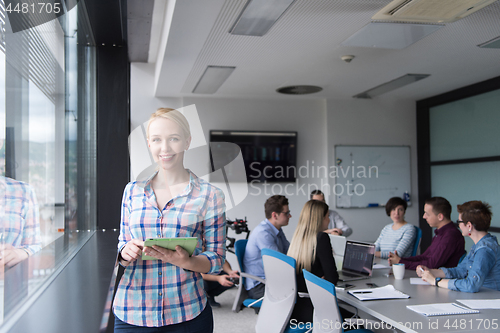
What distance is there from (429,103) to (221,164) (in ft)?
11.3

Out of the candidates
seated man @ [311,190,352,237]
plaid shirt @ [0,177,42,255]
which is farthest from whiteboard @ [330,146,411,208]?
plaid shirt @ [0,177,42,255]

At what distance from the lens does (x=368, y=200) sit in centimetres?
627

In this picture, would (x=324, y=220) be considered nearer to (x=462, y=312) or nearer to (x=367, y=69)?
(x=462, y=312)

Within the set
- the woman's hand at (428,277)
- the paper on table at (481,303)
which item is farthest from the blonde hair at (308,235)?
the paper on table at (481,303)

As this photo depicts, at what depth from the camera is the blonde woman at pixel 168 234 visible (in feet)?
4.81

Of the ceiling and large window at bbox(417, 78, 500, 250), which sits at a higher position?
the ceiling

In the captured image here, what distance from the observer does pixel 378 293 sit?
262cm

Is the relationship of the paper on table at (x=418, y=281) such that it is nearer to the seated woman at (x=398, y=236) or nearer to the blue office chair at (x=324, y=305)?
the blue office chair at (x=324, y=305)

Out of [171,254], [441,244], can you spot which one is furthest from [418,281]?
[171,254]

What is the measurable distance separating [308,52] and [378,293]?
2345mm

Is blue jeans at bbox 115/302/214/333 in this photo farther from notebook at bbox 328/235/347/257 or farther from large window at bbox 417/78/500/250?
large window at bbox 417/78/500/250

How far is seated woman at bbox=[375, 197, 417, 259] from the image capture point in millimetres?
4133

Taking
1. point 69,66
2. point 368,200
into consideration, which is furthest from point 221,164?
point 69,66

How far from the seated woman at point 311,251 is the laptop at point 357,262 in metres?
0.26
